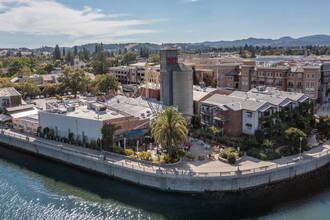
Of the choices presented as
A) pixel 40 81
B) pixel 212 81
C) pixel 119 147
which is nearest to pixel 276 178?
pixel 119 147

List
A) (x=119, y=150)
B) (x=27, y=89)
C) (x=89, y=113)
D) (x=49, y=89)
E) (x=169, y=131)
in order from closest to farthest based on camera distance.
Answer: (x=169, y=131)
(x=119, y=150)
(x=89, y=113)
(x=27, y=89)
(x=49, y=89)

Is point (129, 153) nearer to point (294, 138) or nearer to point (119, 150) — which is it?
point (119, 150)

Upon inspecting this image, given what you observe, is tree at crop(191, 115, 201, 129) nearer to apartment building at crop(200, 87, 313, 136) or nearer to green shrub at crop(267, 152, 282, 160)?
apartment building at crop(200, 87, 313, 136)

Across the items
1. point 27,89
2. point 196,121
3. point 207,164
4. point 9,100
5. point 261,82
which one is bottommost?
point 207,164

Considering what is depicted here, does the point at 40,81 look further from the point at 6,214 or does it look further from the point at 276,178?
the point at 276,178

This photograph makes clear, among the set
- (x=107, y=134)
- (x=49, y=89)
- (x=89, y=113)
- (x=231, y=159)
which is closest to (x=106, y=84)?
(x=49, y=89)

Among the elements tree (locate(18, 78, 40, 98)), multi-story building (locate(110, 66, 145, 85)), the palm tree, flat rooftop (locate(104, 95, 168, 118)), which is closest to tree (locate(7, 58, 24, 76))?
multi-story building (locate(110, 66, 145, 85))
